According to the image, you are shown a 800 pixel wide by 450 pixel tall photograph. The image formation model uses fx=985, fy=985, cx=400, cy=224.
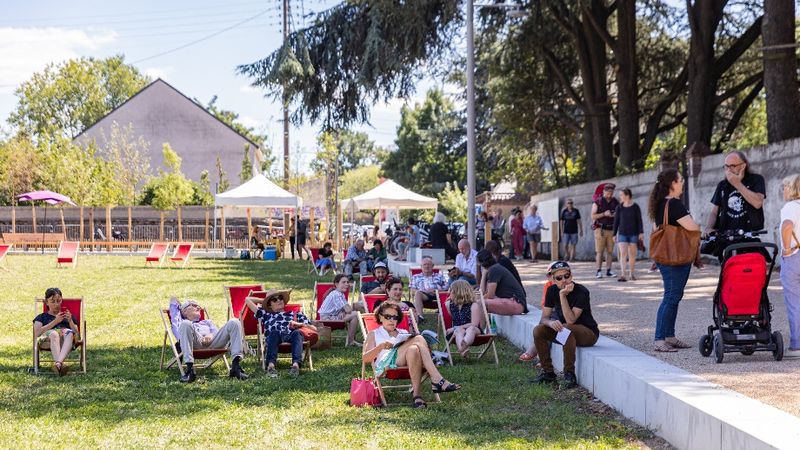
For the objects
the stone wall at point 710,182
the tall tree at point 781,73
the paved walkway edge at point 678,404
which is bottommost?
the paved walkway edge at point 678,404

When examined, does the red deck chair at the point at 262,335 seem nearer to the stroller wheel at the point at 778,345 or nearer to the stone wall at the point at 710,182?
the stroller wheel at the point at 778,345

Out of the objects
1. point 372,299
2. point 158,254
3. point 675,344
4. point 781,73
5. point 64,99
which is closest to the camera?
point 675,344

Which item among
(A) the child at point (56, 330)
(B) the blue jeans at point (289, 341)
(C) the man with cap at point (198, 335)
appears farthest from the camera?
(B) the blue jeans at point (289, 341)

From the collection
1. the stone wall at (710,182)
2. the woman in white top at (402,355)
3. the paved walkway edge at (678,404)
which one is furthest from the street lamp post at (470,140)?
the woman in white top at (402,355)

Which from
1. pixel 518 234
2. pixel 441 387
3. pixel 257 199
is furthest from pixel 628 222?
pixel 257 199

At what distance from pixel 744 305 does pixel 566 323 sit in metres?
1.71

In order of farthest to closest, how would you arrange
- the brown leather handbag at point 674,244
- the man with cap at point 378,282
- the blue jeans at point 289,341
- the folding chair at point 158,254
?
the folding chair at point 158,254 → the man with cap at point 378,282 → the blue jeans at point 289,341 → the brown leather handbag at point 674,244

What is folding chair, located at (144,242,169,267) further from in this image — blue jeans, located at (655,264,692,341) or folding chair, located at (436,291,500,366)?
blue jeans, located at (655,264,692,341)

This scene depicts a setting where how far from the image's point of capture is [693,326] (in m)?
10.8

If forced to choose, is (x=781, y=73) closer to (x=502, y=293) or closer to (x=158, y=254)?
(x=502, y=293)

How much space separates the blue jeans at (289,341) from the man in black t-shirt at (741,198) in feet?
14.1

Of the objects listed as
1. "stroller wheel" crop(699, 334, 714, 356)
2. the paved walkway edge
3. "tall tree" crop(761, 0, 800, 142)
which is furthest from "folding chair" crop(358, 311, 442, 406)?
"tall tree" crop(761, 0, 800, 142)

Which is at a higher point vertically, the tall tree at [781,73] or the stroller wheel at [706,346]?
the tall tree at [781,73]

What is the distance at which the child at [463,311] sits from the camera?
1114 cm
